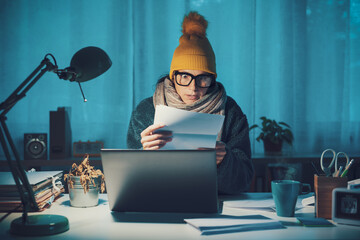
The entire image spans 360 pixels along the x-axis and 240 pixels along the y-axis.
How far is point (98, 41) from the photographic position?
9.07ft

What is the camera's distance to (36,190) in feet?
3.62

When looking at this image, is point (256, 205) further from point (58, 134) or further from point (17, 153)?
point (58, 134)

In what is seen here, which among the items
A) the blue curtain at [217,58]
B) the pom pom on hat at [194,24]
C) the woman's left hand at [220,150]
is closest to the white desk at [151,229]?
the woman's left hand at [220,150]

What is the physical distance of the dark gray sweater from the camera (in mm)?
1449

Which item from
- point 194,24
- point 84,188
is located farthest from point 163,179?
point 194,24

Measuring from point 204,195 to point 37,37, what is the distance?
7.49ft

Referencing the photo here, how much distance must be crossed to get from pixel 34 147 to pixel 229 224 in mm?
A: 1972

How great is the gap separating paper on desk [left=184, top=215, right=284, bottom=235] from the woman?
1.89 ft

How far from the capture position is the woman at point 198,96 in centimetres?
163

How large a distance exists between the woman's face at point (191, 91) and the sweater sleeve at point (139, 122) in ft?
0.61

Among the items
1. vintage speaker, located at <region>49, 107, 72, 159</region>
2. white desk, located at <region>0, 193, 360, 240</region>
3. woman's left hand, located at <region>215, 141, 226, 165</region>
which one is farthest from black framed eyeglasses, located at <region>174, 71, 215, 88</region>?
vintage speaker, located at <region>49, 107, 72, 159</region>

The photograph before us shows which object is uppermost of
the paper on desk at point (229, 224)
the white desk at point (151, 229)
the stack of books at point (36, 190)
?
the stack of books at point (36, 190)

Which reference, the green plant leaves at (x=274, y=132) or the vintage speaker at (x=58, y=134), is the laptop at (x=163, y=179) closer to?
the vintage speaker at (x=58, y=134)

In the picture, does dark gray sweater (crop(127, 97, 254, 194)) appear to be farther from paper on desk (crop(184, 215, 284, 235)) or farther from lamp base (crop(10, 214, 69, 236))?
lamp base (crop(10, 214, 69, 236))
